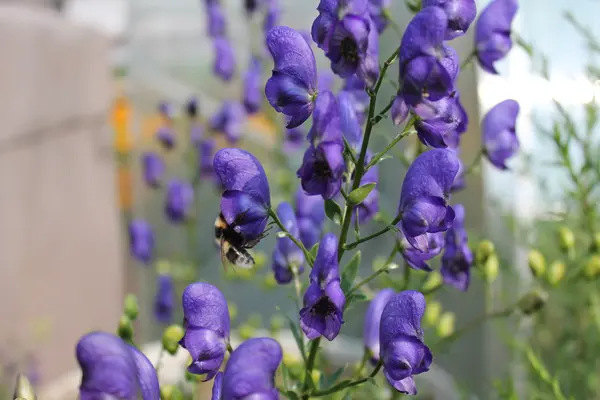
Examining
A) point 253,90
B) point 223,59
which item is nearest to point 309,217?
point 253,90

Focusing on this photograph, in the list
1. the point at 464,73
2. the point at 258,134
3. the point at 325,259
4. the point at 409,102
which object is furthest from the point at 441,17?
the point at 258,134

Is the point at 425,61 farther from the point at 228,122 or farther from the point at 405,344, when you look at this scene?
the point at 228,122

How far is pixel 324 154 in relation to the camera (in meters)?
0.34

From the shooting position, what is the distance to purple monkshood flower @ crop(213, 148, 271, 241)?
381 millimetres

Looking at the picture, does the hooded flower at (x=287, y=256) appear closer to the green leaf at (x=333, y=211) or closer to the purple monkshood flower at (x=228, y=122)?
the green leaf at (x=333, y=211)

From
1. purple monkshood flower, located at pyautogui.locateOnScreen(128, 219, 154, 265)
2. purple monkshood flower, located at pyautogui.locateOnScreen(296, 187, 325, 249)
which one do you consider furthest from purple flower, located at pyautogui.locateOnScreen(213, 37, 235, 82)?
purple monkshood flower, located at pyautogui.locateOnScreen(296, 187, 325, 249)

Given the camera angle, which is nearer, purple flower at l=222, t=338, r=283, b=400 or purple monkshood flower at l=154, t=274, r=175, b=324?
purple flower at l=222, t=338, r=283, b=400

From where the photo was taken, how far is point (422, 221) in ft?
1.17

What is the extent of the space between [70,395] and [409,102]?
83 centimetres

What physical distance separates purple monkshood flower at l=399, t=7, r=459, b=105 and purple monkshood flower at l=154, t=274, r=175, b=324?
754 mm

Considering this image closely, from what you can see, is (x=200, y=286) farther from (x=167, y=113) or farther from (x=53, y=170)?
(x=53, y=170)

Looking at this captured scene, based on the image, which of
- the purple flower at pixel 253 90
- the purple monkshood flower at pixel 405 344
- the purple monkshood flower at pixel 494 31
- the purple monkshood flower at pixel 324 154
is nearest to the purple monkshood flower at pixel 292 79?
the purple monkshood flower at pixel 324 154

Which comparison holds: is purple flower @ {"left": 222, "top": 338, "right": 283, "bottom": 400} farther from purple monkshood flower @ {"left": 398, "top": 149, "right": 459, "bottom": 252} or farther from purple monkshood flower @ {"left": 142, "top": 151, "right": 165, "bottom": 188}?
purple monkshood flower @ {"left": 142, "top": 151, "right": 165, "bottom": 188}

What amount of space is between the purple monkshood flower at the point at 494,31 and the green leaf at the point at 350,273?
0.27m
